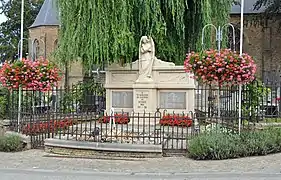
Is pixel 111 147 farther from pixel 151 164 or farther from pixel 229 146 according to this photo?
pixel 229 146

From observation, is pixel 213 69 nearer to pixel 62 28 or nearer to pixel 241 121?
pixel 241 121

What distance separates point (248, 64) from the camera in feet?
35.9

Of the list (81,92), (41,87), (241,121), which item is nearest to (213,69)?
(241,121)

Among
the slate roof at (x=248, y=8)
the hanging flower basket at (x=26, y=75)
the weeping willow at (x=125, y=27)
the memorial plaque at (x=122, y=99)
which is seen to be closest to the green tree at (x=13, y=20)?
the slate roof at (x=248, y=8)

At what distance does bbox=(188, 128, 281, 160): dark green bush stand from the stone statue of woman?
616 cm

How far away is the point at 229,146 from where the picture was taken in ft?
31.2

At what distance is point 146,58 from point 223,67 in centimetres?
538

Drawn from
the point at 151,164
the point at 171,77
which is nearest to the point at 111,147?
the point at 151,164

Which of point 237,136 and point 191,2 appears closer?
point 237,136

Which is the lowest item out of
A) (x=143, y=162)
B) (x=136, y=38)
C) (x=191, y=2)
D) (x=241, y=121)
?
(x=143, y=162)

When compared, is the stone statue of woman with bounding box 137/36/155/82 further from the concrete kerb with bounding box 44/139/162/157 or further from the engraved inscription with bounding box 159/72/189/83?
the concrete kerb with bounding box 44/139/162/157

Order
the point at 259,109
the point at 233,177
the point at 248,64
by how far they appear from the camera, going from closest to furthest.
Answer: the point at 233,177 < the point at 248,64 < the point at 259,109

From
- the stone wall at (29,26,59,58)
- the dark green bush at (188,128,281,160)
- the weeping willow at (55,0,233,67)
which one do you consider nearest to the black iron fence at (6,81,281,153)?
the dark green bush at (188,128,281,160)

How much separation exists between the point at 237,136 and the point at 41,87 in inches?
252
